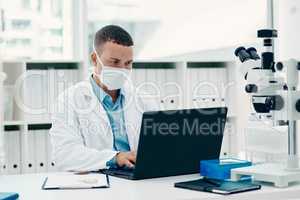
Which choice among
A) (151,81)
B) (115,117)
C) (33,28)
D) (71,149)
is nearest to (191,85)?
(151,81)

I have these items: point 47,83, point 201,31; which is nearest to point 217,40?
point 201,31

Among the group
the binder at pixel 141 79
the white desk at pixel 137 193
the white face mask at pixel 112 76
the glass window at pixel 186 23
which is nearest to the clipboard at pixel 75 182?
the white desk at pixel 137 193

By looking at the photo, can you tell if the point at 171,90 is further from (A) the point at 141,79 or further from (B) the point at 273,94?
(B) the point at 273,94

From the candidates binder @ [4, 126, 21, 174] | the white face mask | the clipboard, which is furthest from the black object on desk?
binder @ [4, 126, 21, 174]

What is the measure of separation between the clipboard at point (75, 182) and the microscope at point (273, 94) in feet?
1.49

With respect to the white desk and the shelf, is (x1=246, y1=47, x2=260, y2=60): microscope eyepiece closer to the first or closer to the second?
the white desk

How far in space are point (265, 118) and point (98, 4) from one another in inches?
70.0

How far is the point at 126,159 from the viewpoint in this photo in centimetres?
190

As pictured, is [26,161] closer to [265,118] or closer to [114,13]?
[114,13]

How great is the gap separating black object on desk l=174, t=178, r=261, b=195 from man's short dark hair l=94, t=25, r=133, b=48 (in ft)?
2.58

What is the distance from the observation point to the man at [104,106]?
216cm

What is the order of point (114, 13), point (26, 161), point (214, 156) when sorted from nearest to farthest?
point (214, 156), point (26, 161), point (114, 13)

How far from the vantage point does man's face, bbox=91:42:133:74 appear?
7.15 ft

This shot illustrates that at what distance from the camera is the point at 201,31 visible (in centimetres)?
362
